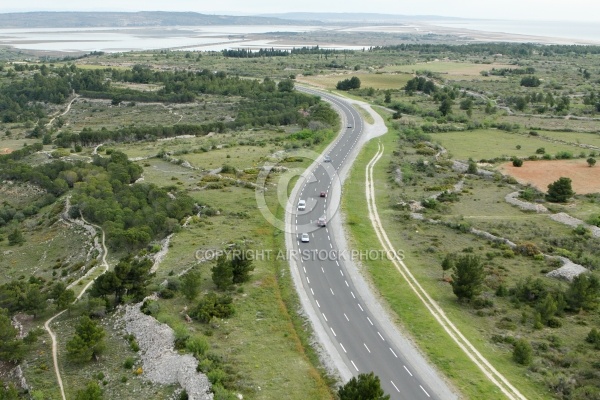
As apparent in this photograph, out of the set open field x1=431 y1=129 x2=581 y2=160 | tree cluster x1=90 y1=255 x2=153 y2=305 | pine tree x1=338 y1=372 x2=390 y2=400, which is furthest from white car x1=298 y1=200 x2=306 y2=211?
open field x1=431 y1=129 x2=581 y2=160

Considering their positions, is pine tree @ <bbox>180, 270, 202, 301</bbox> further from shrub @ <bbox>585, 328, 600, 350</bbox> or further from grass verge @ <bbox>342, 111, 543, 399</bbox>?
shrub @ <bbox>585, 328, 600, 350</bbox>

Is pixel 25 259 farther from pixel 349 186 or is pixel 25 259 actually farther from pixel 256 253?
pixel 349 186

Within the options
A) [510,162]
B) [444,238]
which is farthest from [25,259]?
[510,162]

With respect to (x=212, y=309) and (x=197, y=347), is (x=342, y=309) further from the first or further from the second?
(x=197, y=347)

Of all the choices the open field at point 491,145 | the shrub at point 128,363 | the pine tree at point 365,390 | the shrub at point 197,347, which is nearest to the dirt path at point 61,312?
the shrub at point 128,363

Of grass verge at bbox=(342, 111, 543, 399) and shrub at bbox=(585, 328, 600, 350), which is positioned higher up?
shrub at bbox=(585, 328, 600, 350)

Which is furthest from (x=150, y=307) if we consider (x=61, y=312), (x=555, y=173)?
(x=555, y=173)

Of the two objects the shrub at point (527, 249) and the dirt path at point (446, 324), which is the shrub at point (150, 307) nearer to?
the dirt path at point (446, 324)
